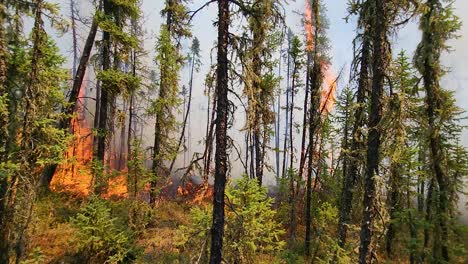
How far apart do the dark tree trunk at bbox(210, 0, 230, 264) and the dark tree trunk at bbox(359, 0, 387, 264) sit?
3.31 metres

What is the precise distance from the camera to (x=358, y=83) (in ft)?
34.8

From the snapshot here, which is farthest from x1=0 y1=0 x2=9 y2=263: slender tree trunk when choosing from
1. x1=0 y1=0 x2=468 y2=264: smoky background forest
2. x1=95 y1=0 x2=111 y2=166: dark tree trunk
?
x1=95 y1=0 x2=111 y2=166: dark tree trunk

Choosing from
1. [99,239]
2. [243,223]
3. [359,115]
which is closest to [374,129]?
[359,115]

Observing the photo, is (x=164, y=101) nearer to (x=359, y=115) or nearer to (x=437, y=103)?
(x=359, y=115)

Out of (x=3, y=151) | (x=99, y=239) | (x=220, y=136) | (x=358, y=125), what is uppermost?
(x=358, y=125)

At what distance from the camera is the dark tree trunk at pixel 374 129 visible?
742cm

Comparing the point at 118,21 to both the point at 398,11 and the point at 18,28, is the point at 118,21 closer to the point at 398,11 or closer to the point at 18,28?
the point at 18,28

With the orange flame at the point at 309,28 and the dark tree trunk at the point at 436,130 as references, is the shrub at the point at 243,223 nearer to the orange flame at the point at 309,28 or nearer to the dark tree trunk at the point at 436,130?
the dark tree trunk at the point at 436,130

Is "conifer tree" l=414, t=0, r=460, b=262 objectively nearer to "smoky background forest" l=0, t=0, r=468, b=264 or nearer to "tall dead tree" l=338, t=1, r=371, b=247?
"smoky background forest" l=0, t=0, r=468, b=264

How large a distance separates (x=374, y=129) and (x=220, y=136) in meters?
3.48

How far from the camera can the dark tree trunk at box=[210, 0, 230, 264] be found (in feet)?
20.9

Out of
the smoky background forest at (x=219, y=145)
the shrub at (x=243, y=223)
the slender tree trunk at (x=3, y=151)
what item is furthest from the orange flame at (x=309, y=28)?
the slender tree trunk at (x=3, y=151)

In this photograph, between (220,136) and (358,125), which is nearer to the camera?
(220,136)

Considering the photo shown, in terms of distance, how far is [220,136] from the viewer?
6.57 metres
